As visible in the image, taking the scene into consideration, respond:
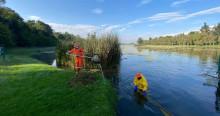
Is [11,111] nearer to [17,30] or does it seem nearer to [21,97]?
[21,97]

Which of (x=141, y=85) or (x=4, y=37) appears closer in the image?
(x=141, y=85)

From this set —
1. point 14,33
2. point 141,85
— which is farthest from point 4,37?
point 141,85

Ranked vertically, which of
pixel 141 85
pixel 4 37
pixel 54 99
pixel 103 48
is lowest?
pixel 141 85

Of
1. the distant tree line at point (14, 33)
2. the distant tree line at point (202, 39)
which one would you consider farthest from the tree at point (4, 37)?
the distant tree line at point (202, 39)

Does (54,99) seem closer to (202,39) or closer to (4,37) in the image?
(4,37)

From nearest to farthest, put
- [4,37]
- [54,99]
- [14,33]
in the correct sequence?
[54,99] → [4,37] → [14,33]

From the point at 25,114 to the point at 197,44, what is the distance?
112 m

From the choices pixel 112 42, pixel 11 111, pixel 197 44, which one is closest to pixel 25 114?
pixel 11 111

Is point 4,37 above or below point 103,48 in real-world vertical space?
above

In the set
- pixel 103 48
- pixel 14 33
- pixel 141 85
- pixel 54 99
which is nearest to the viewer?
pixel 54 99

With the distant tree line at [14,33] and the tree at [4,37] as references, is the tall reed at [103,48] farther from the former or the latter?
the distant tree line at [14,33]

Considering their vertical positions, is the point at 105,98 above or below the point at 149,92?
above

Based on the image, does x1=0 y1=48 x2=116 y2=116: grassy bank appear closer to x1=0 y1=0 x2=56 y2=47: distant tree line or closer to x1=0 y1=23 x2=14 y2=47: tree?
Answer: x1=0 y1=23 x2=14 y2=47: tree

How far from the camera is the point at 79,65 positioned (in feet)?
46.0
